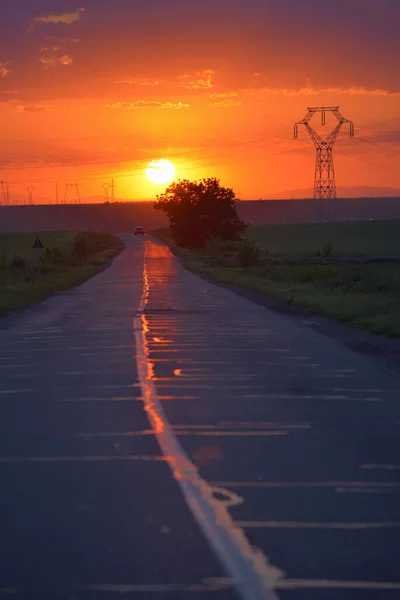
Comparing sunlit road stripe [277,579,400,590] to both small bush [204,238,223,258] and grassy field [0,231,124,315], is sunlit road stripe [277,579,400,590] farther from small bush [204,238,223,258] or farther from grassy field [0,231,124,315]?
small bush [204,238,223,258]

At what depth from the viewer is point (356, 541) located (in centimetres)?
628

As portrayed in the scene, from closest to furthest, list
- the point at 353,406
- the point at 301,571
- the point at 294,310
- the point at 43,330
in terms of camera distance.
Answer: the point at 301,571 < the point at 353,406 < the point at 43,330 < the point at 294,310

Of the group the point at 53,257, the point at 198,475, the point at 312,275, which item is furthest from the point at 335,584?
the point at 53,257

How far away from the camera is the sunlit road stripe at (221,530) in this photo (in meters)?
5.55

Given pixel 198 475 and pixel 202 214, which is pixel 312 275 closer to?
pixel 198 475

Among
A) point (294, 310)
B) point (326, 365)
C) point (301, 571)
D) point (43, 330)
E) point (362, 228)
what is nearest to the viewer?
point (301, 571)

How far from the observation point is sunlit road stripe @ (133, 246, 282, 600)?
218 inches

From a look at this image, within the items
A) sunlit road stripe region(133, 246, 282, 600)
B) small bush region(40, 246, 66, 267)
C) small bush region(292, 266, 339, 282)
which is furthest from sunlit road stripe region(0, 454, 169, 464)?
small bush region(40, 246, 66, 267)

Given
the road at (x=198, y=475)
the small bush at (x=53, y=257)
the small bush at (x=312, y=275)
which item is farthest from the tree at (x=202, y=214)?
the road at (x=198, y=475)

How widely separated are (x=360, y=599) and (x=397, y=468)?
3254 mm

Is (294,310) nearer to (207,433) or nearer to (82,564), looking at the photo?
(207,433)

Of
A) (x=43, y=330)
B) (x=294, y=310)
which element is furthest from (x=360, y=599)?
(x=294, y=310)

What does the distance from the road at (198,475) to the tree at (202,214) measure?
286 ft

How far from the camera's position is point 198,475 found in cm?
813
